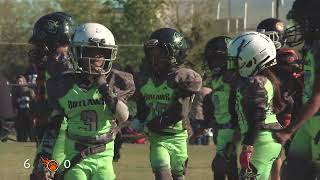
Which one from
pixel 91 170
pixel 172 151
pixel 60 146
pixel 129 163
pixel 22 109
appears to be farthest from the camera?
pixel 22 109

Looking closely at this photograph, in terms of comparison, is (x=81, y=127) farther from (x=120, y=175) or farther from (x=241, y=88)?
(x=120, y=175)

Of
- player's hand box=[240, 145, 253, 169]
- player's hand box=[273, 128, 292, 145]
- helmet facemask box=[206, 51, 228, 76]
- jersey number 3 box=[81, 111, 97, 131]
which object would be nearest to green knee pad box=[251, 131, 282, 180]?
player's hand box=[240, 145, 253, 169]

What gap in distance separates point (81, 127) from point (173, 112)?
206 cm

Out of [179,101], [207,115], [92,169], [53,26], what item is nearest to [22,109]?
[207,115]

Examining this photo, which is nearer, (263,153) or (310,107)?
(310,107)

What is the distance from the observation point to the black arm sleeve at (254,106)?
6.89 metres

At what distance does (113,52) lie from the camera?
22.9 feet

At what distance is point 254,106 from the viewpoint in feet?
22.6

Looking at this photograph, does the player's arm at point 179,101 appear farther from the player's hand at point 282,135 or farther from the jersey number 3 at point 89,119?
the player's hand at point 282,135

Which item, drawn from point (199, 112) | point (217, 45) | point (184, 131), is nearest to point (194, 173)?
point (199, 112)

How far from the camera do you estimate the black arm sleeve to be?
6887 mm

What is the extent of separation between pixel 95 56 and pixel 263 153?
1.67m

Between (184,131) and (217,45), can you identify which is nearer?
(184,131)

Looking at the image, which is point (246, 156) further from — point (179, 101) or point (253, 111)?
point (179, 101)
